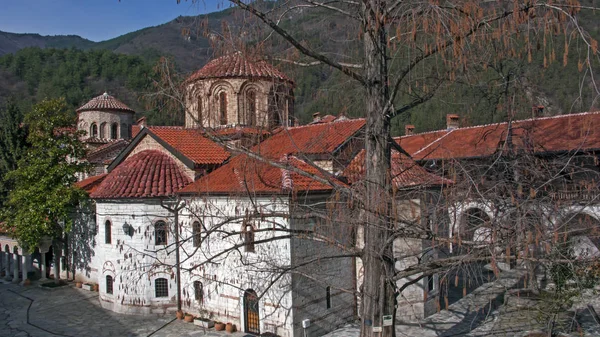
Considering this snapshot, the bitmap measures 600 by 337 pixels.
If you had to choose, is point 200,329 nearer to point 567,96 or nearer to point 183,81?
point 183,81

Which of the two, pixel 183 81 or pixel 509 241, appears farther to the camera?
pixel 183 81

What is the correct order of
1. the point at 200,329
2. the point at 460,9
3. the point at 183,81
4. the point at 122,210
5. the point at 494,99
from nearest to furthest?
the point at 460,9, the point at 494,99, the point at 183,81, the point at 200,329, the point at 122,210

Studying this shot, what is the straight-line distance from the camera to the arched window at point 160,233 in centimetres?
1478

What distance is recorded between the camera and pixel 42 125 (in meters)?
18.0

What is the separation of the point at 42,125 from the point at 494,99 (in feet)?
58.0

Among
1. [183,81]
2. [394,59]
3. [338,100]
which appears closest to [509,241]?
[394,59]

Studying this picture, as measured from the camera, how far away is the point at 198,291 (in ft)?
46.5

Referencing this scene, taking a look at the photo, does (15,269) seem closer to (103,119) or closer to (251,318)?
(103,119)

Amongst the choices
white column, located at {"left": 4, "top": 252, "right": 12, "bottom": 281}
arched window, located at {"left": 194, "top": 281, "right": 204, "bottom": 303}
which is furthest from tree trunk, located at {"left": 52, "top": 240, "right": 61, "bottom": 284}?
arched window, located at {"left": 194, "top": 281, "right": 204, "bottom": 303}

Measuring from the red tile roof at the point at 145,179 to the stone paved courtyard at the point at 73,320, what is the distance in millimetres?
3743

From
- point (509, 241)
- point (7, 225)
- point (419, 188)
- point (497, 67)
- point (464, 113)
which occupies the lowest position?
point (7, 225)

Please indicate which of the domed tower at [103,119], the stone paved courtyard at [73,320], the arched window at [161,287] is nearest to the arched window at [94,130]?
the domed tower at [103,119]

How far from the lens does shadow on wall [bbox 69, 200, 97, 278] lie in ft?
60.5

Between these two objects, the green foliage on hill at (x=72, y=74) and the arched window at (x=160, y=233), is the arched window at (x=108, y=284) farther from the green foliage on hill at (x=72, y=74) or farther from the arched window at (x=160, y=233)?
the green foliage on hill at (x=72, y=74)
